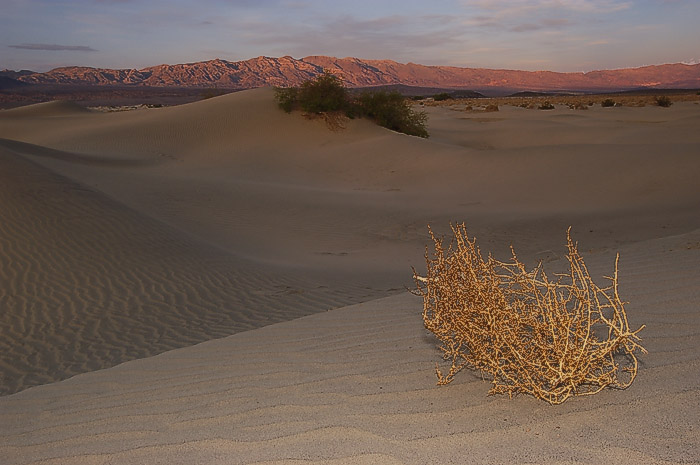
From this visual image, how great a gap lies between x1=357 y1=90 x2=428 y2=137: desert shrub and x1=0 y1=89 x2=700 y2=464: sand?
6312mm

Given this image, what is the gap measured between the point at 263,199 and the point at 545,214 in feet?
23.9

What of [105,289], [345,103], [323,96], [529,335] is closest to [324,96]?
[323,96]

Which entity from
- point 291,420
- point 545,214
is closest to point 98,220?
point 291,420

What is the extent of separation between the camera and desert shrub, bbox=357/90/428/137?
94.6 feet

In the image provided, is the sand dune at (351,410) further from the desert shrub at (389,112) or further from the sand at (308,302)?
the desert shrub at (389,112)

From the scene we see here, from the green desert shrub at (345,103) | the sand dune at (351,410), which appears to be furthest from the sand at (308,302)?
the green desert shrub at (345,103)

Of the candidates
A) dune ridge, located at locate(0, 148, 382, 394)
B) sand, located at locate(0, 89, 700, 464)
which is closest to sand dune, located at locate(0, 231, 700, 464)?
sand, located at locate(0, 89, 700, 464)

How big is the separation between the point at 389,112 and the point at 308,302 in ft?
72.9

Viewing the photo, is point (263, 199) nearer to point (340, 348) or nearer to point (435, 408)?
point (340, 348)

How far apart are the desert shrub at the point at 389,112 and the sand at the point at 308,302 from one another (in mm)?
6312

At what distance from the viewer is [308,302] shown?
809 centimetres

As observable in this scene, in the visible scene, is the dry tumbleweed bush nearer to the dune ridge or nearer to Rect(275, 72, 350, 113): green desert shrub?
the dune ridge

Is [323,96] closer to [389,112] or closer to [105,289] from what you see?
[389,112]

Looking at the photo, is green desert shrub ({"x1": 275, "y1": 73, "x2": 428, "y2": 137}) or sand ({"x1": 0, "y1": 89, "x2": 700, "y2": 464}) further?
green desert shrub ({"x1": 275, "y1": 73, "x2": 428, "y2": 137})
